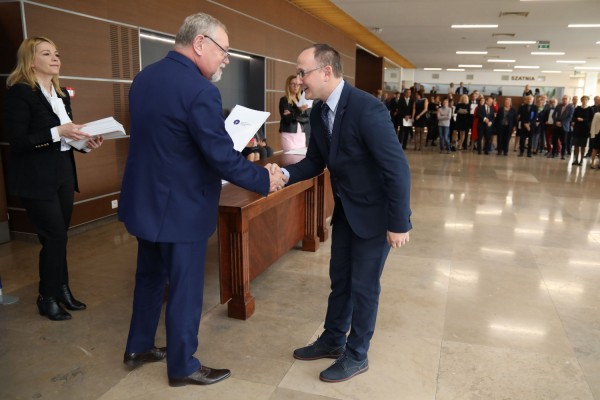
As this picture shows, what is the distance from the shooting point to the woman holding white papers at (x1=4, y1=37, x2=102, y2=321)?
2742 mm

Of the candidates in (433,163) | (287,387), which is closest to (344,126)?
(287,387)

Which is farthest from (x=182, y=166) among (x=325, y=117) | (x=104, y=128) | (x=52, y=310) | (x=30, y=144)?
(x=52, y=310)

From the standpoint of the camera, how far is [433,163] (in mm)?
10758

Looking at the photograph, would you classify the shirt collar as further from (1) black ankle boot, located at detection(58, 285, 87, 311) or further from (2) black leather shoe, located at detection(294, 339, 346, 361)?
(1) black ankle boot, located at detection(58, 285, 87, 311)

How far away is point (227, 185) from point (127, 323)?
3.76 ft

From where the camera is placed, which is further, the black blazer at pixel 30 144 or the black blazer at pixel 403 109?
the black blazer at pixel 403 109

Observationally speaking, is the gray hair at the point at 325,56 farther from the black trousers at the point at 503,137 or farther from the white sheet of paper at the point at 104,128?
the black trousers at the point at 503,137

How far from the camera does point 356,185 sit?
7.19 ft

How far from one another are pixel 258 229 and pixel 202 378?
1340 millimetres

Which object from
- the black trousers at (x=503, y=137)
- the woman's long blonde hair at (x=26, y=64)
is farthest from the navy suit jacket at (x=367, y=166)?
the black trousers at (x=503, y=137)

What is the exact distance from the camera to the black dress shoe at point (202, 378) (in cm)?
229

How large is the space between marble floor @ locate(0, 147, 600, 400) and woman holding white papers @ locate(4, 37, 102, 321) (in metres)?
0.43

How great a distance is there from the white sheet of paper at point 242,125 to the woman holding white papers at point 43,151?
872mm

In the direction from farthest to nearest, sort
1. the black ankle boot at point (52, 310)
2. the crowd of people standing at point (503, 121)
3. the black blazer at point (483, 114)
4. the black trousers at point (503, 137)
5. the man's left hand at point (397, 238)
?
the black blazer at point (483, 114)
the black trousers at point (503, 137)
the crowd of people standing at point (503, 121)
the black ankle boot at point (52, 310)
the man's left hand at point (397, 238)
